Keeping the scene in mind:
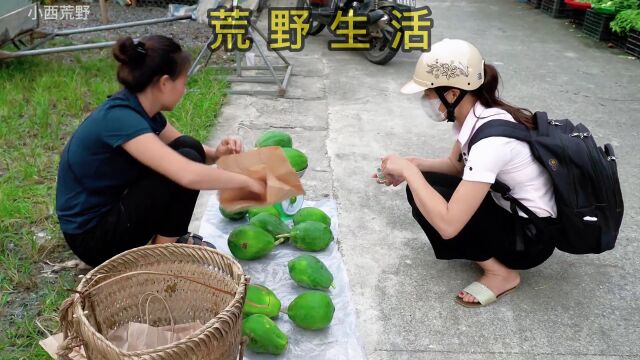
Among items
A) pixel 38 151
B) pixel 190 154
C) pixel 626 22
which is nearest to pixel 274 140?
pixel 190 154

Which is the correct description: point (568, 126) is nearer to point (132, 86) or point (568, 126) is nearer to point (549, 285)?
point (549, 285)

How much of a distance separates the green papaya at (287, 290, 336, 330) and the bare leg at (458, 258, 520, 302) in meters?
0.66

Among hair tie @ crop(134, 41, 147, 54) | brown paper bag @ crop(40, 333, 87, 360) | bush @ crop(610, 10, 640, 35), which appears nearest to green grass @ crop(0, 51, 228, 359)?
brown paper bag @ crop(40, 333, 87, 360)

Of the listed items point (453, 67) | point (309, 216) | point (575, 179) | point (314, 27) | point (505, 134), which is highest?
point (453, 67)

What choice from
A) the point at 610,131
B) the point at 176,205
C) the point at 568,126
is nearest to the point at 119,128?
the point at 176,205

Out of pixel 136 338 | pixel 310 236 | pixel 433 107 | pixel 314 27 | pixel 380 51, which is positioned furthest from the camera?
pixel 314 27

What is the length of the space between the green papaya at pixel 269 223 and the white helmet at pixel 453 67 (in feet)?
3.26

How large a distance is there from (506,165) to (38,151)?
298cm

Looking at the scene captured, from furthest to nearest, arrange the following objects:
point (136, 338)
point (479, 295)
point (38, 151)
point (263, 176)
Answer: point (38, 151) → point (479, 295) → point (263, 176) → point (136, 338)

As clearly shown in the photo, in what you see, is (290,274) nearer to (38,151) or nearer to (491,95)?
(491,95)

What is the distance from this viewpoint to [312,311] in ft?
7.34

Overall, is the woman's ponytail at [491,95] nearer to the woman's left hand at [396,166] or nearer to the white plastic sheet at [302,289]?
the woman's left hand at [396,166]

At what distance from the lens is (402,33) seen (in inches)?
237

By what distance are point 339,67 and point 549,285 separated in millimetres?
3888
